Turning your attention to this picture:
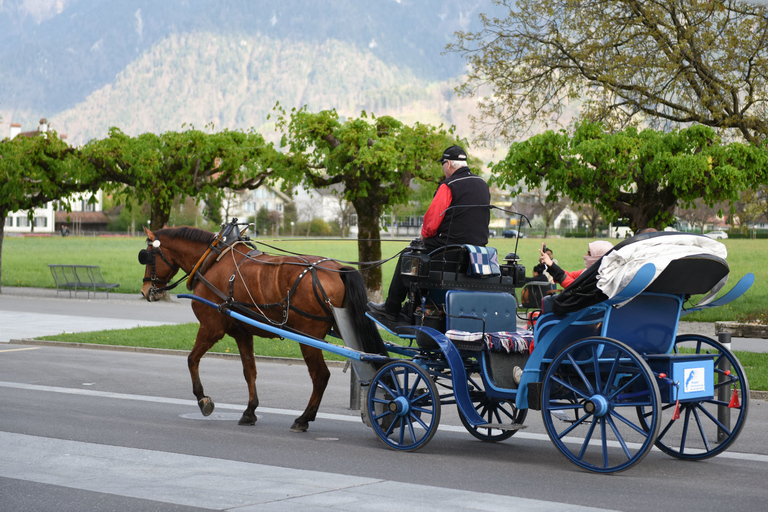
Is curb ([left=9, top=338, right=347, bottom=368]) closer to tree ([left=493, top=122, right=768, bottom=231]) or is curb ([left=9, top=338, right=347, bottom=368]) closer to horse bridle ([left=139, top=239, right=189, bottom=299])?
horse bridle ([left=139, top=239, right=189, bottom=299])

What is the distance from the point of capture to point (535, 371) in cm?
720

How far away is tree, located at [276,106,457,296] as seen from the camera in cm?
2416

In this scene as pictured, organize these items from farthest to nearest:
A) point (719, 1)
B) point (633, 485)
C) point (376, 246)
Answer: point (376, 246)
point (719, 1)
point (633, 485)

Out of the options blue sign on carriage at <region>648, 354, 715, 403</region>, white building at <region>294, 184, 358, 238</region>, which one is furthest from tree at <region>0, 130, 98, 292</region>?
white building at <region>294, 184, 358, 238</region>

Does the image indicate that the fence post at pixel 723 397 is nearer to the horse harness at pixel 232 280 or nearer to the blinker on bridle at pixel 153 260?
the horse harness at pixel 232 280

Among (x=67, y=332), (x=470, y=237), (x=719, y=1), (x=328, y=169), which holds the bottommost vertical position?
(x=67, y=332)

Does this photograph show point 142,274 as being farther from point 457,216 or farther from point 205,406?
point 457,216

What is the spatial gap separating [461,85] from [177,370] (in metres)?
13.9

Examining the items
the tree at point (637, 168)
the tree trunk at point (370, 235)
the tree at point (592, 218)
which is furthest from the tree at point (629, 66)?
the tree at point (592, 218)

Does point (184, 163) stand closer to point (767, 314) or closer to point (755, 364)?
point (767, 314)

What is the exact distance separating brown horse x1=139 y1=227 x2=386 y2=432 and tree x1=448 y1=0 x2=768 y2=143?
49.1 ft

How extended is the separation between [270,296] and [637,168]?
14.9 metres

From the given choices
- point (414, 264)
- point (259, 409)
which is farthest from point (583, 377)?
point (259, 409)

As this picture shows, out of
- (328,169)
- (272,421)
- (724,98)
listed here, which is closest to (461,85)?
(328,169)
